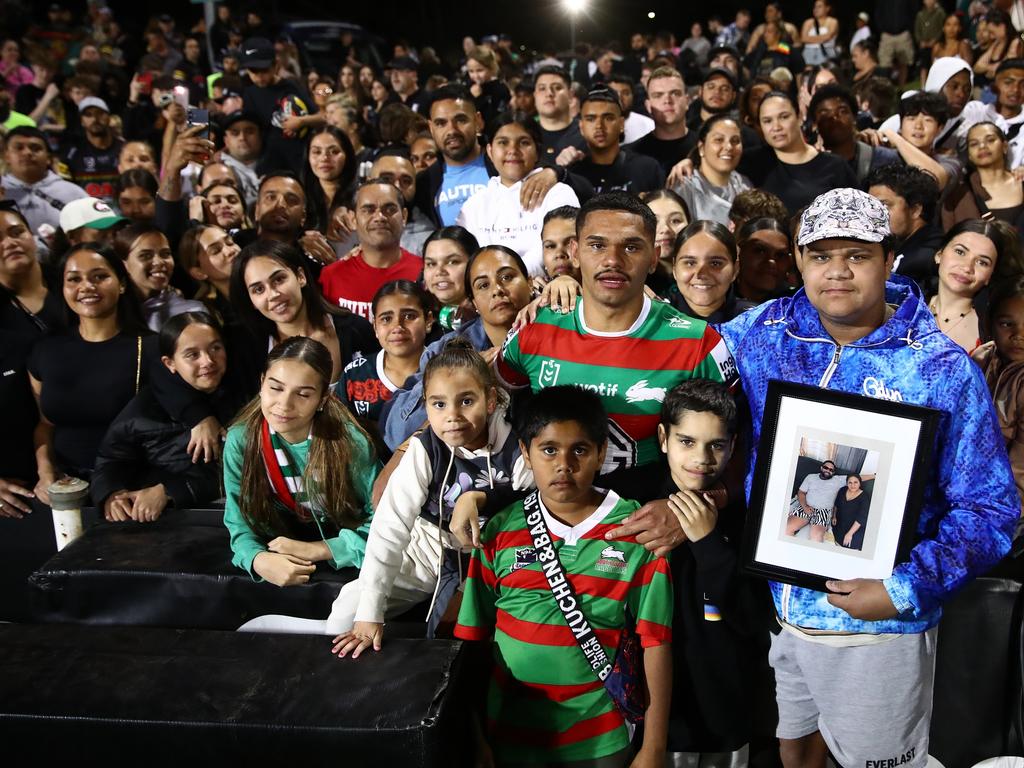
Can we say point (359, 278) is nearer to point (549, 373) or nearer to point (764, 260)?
point (764, 260)

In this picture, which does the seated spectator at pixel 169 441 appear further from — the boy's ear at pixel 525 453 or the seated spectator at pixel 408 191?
the seated spectator at pixel 408 191

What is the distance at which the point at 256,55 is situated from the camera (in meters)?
7.62

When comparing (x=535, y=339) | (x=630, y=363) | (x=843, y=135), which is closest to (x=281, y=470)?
(x=535, y=339)

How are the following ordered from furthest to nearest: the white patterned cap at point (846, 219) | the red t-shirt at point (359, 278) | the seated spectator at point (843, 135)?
1. the seated spectator at point (843, 135)
2. the red t-shirt at point (359, 278)
3. the white patterned cap at point (846, 219)

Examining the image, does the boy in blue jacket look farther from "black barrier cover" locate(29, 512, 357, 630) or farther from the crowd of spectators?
"black barrier cover" locate(29, 512, 357, 630)

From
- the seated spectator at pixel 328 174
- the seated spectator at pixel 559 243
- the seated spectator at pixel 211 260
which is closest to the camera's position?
the seated spectator at pixel 559 243

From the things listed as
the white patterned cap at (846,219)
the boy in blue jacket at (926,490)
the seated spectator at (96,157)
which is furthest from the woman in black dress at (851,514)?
the seated spectator at (96,157)

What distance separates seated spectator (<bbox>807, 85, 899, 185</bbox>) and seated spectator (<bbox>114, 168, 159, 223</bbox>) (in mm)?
4372

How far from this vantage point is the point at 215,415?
371 centimetres

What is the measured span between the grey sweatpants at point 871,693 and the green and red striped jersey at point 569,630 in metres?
0.40

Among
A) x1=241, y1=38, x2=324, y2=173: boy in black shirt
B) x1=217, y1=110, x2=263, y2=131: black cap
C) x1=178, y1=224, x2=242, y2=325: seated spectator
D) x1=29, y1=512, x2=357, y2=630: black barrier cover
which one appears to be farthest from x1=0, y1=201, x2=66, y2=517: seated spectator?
x1=241, y1=38, x2=324, y2=173: boy in black shirt

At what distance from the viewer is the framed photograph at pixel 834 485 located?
2.06 metres

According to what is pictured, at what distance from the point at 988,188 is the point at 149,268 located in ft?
15.7

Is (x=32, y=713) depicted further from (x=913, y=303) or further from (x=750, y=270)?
(x=750, y=270)
